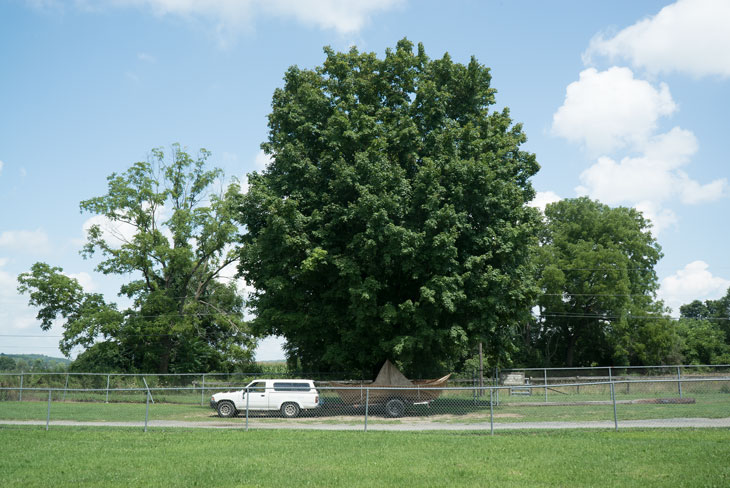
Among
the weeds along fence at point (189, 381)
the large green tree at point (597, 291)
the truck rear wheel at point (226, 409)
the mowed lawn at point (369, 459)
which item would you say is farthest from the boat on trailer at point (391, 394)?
the large green tree at point (597, 291)

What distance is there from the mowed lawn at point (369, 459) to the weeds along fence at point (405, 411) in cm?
179

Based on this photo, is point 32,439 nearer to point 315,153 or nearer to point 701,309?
point 315,153

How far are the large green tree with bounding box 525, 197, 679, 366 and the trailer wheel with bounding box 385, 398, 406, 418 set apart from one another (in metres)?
28.6

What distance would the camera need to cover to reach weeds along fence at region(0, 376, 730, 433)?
17453 mm

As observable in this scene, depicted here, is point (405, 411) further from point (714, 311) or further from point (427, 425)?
point (714, 311)

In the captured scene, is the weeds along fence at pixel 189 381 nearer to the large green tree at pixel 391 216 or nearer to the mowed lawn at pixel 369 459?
the large green tree at pixel 391 216

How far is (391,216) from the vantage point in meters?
24.8

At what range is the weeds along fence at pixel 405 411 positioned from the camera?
57.3 ft

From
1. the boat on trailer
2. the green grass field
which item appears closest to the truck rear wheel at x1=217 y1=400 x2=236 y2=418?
the green grass field

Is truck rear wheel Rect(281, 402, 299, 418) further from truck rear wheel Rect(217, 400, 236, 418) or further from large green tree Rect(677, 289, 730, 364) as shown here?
large green tree Rect(677, 289, 730, 364)

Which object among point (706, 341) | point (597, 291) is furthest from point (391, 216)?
point (706, 341)

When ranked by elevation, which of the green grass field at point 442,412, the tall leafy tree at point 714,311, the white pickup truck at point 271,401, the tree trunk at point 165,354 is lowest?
the green grass field at point 442,412

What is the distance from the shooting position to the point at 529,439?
548 inches

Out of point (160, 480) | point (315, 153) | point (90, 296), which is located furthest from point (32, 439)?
A: point (90, 296)
